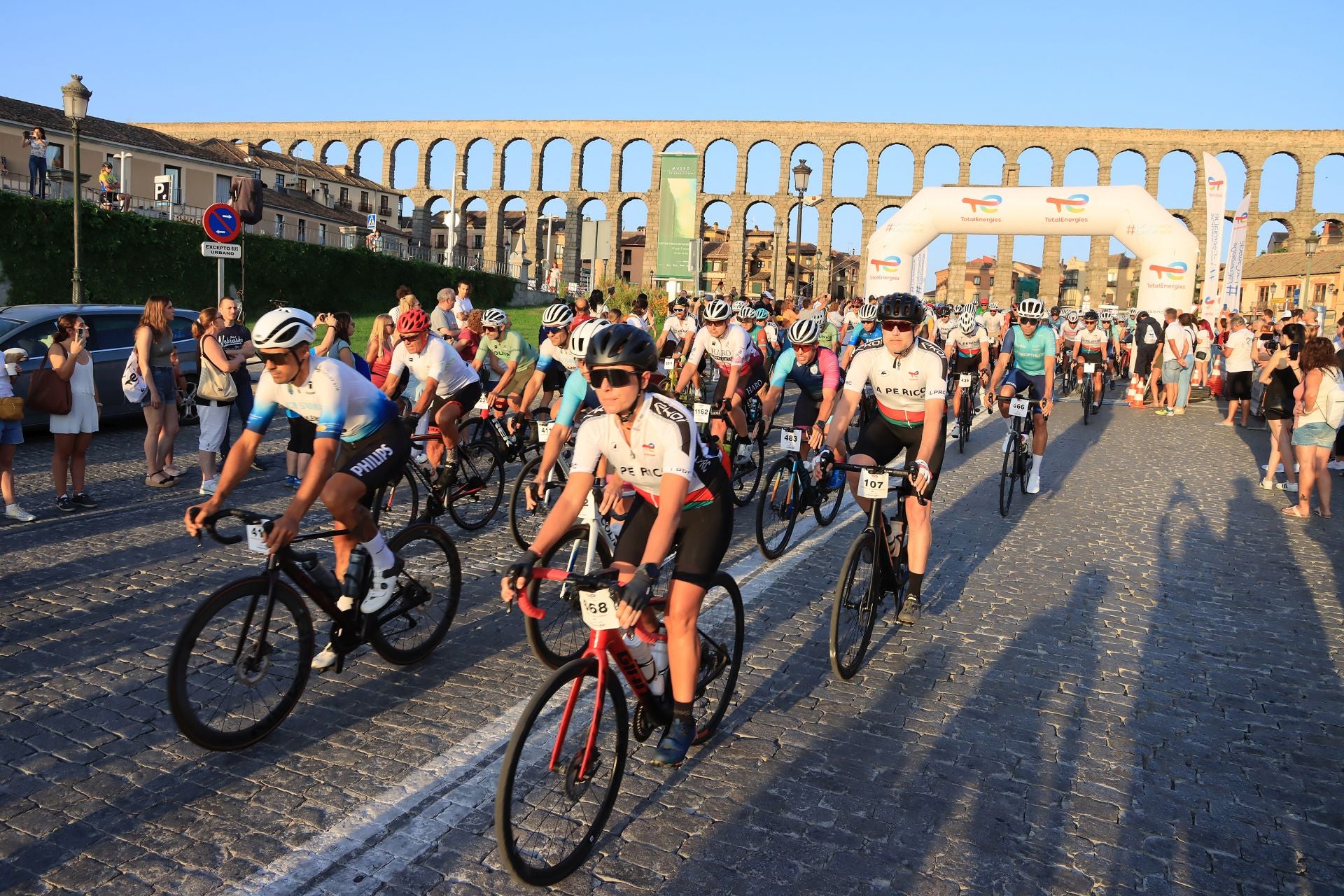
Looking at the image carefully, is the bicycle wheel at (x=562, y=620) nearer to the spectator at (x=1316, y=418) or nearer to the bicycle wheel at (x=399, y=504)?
the bicycle wheel at (x=399, y=504)

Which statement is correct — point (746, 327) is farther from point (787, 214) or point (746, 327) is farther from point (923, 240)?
point (787, 214)

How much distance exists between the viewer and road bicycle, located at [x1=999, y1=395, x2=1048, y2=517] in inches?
405

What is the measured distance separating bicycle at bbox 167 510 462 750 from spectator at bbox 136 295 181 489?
5702 mm

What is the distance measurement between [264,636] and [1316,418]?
10.1m

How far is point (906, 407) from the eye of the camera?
6535 mm

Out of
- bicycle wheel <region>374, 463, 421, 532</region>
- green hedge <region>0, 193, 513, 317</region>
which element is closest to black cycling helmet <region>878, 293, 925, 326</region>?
bicycle wheel <region>374, 463, 421, 532</region>

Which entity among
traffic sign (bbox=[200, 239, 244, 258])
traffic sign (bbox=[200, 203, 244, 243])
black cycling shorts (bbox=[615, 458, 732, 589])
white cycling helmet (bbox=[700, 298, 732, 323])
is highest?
traffic sign (bbox=[200, 203, 244, 243])

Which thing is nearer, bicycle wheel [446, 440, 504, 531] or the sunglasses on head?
the sunglasses on head

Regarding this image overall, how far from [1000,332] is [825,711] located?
745 inches

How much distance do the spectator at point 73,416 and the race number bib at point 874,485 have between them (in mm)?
6362

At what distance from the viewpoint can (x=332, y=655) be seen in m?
4.89

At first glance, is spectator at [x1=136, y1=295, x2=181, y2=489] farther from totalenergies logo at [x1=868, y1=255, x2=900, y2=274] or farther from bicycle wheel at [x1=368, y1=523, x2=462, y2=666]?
totalenergies logo at [x1=868, y1=255, x2=900, y2=274]

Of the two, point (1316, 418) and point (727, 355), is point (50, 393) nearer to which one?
point (727, 355)

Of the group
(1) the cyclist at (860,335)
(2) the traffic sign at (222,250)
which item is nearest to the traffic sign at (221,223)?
(2) the traffic sign at (222,250)
